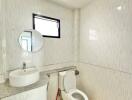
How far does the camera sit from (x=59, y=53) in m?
2.13

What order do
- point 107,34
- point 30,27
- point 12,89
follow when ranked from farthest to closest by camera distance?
point 107,34 → point 30,27 → point 12,89

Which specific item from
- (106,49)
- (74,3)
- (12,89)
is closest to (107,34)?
(106,49)

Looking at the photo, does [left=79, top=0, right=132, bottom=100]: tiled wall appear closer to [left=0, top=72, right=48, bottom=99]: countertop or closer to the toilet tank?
the toilet tank

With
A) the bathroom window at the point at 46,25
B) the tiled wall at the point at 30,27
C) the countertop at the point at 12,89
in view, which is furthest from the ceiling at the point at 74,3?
the countertop at the point at 12,89

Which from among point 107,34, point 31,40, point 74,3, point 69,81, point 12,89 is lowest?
point 69,81

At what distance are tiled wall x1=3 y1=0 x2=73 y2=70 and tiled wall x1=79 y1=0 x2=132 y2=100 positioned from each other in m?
0.36

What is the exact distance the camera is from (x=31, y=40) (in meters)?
1.74

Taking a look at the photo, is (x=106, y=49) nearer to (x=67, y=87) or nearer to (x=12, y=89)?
(x=67, y=87)

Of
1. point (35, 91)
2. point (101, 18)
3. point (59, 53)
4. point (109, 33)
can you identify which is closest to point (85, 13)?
point (101, 18)

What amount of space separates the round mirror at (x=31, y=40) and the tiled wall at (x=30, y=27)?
0.07 m

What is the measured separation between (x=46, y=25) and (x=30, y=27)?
0.34 metres

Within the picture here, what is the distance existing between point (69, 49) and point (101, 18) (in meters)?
0.92

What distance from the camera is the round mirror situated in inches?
64.3

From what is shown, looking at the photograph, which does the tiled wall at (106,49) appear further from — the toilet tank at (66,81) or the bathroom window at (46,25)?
the bathroom window at (46,25)
